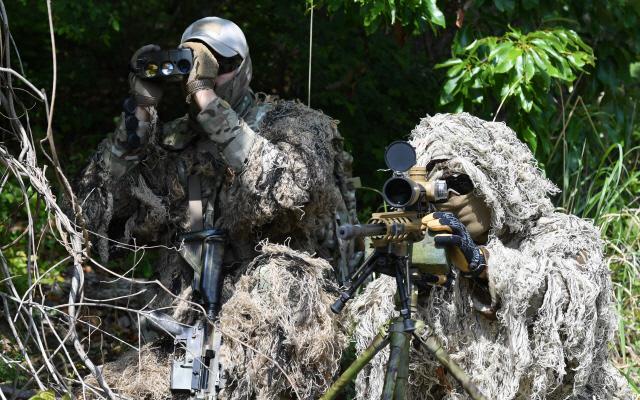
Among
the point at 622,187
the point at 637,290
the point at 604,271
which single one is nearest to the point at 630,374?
the point at 637,290

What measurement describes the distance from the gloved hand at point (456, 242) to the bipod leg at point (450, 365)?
26cm

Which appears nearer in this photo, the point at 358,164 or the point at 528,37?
the point at 528,37

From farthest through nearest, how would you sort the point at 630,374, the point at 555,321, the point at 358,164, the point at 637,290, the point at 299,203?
the point at 358,164 → the point at 637,290 → the point at 630,374 → the point at 299,203 → the point at 555,321

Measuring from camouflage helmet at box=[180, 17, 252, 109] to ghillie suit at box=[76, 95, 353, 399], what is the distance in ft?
0.33

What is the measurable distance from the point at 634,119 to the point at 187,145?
299 cm

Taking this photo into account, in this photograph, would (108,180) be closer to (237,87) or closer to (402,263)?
(237,87)

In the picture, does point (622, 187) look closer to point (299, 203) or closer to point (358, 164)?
point (358, 164)

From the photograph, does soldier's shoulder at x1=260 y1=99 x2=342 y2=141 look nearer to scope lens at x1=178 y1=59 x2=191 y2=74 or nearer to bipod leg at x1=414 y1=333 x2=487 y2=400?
scope lens at x1=178 y1=59 x2=191 y2=74

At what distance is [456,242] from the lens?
3.34 m

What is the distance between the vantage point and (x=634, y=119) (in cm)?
609

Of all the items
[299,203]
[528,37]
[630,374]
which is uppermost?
[528,37]

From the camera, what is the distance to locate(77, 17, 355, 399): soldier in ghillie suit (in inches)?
151

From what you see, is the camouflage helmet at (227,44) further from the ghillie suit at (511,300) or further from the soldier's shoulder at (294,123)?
the ghillie suit at (511,300)

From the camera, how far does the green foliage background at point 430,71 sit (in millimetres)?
5020
